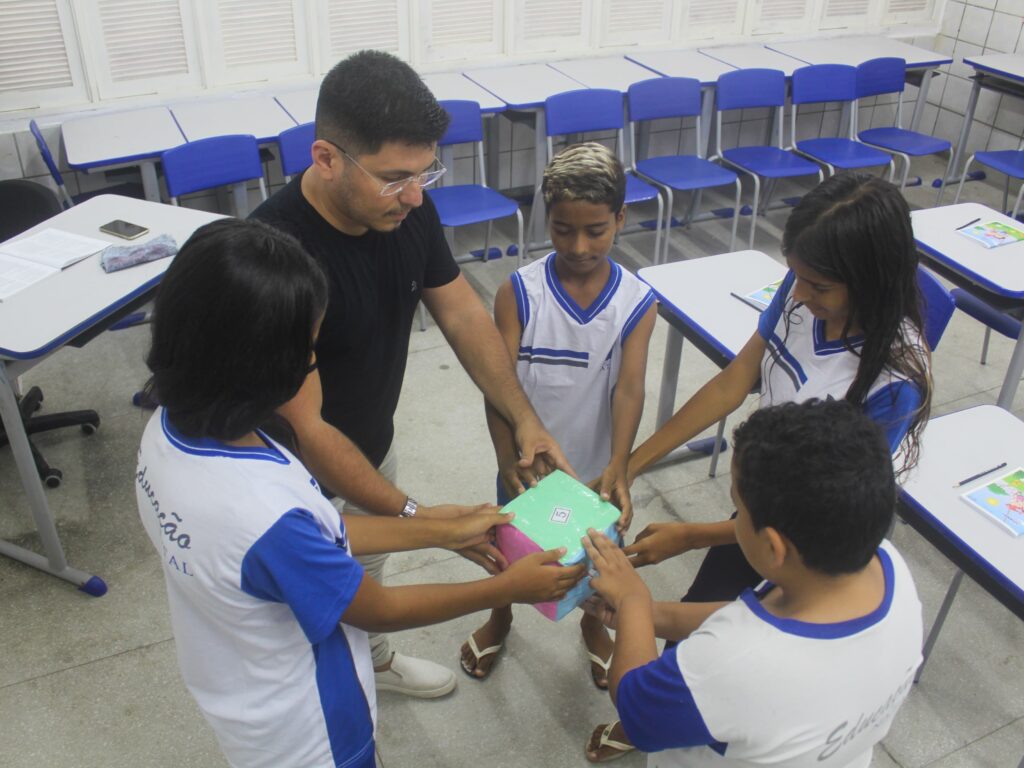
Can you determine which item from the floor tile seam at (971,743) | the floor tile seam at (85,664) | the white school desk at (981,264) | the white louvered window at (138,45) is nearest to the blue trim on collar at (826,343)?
the floor tile seam at (971,743)

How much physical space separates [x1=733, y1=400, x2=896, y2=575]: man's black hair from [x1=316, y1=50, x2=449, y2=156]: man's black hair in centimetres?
84

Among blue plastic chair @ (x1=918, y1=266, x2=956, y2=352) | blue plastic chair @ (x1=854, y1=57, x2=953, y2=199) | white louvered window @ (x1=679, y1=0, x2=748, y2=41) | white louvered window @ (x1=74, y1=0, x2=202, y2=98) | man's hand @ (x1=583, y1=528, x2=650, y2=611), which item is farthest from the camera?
white louvered window @ (x1=679, y1=0, x2=748, y2=41)

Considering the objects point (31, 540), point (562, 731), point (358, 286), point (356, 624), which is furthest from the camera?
point (31, 540)

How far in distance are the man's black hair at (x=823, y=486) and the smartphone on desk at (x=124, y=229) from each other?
99.5 inches

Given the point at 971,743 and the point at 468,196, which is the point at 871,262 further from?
the point at 468,196

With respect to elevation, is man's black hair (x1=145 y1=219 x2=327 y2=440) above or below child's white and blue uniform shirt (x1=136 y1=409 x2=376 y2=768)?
above

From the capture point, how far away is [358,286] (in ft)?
5.44

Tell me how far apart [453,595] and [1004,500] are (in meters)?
1.37

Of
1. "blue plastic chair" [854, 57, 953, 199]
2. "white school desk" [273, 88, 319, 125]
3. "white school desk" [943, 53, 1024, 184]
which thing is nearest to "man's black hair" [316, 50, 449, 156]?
"white school desk" [273, 88, 319, 125]

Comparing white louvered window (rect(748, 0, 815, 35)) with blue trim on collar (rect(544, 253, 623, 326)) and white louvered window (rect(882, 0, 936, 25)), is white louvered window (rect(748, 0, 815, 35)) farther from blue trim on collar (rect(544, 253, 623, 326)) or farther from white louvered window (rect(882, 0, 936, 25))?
blue trim on collar (rect(544, 253, 623, 326))

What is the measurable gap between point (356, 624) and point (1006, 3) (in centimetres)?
633

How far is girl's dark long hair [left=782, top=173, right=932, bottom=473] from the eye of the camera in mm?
1466

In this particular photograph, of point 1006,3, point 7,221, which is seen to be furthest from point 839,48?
point 7,221

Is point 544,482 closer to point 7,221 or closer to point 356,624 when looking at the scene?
point 356,624
